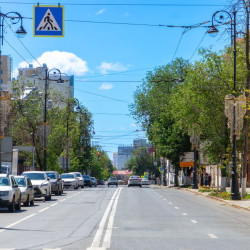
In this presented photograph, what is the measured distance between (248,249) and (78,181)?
4836 cm

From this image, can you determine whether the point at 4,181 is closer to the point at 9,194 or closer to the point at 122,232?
the point at 9,194

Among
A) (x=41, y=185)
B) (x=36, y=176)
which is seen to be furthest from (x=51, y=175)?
(x=41, y=185)

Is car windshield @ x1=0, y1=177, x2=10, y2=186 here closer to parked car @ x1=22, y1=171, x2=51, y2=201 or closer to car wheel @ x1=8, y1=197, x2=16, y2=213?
car wheel @ x1=8, y1=197, x2=16, y2=213

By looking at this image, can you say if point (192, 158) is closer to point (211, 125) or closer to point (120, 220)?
point (211, 125)

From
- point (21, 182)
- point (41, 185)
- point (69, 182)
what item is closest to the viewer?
point (21, 182)

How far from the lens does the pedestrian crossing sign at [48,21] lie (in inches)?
Answer: 712

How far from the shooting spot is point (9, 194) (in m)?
22.2

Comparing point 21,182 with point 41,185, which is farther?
Result: point 41,185

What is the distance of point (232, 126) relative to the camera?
1271 inches

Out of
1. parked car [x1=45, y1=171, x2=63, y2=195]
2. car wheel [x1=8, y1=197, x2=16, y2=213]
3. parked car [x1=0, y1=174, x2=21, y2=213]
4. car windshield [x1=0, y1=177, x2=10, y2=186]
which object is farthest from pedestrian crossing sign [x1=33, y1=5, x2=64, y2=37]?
parked car [x1=45, y1=171, x2=63, y2=195]

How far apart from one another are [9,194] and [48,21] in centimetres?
747

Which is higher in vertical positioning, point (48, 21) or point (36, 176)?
point (48, 21)

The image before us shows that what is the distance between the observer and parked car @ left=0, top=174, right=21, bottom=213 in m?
22.2

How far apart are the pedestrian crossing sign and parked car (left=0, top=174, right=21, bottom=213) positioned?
23.5ft
